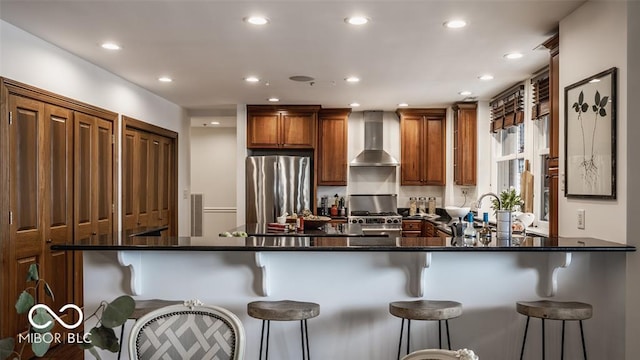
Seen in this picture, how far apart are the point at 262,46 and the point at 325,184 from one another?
3.58 m

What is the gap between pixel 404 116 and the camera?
7332 millimetres

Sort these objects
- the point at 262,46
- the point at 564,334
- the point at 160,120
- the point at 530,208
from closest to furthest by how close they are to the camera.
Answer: the point at 564,334 < the point at 262,46 < the point at 530,208 < the point at 160,120

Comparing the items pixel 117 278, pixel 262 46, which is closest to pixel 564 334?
pixel 117 278

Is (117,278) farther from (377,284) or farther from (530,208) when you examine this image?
(530,208)

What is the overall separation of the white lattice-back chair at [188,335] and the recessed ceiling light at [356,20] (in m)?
2.24

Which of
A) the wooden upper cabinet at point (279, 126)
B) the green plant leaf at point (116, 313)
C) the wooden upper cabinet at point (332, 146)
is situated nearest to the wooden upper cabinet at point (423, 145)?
the wooden upper cabinet at point (332, 146)

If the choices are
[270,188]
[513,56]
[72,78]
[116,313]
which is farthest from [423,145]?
[116,313]

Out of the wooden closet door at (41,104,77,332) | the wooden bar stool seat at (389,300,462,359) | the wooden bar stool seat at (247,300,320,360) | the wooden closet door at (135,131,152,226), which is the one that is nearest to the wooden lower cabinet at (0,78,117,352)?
the wooden closet door at (41,104,77,332)

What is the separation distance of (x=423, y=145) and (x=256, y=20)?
4.44m

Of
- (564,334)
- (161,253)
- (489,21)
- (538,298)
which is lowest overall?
(564,334)

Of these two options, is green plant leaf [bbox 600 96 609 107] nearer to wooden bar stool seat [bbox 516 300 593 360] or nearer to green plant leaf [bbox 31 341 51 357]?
wooden bar stool seat [bbox 516 300 593 360]

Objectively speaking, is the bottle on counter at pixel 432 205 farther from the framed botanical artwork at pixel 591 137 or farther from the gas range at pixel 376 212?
the framed botanical artwork at pixel 591 137

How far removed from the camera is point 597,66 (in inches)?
115

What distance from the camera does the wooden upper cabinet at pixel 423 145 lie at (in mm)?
7301
